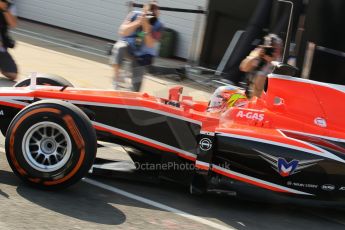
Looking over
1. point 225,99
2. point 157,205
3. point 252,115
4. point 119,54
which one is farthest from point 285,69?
point 119,54

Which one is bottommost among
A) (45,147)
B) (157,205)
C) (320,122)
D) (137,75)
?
(157,205)

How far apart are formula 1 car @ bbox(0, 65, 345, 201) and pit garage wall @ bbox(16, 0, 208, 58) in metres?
9.29

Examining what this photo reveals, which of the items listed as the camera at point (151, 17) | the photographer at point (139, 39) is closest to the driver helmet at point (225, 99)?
the photographer at point (139, 39)

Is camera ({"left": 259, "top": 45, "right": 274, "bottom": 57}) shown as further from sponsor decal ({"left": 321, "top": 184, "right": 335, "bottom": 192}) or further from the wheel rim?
the wheel rim

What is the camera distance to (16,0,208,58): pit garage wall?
572 inches

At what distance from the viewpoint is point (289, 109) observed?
5180mm

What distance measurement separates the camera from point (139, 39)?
324 inches

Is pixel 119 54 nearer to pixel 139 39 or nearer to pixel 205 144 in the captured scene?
pixel 139 39

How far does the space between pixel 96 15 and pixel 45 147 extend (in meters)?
11.8

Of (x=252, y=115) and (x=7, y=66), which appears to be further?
(x=7, y=66)

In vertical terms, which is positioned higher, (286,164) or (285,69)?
(285,69)

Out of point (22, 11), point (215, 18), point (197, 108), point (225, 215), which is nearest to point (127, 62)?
point (197, 108)

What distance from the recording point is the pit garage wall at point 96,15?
47.7 ft

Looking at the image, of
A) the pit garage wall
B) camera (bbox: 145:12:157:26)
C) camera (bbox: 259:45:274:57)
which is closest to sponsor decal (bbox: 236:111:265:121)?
camera (bbox: 259:45:274:57)
